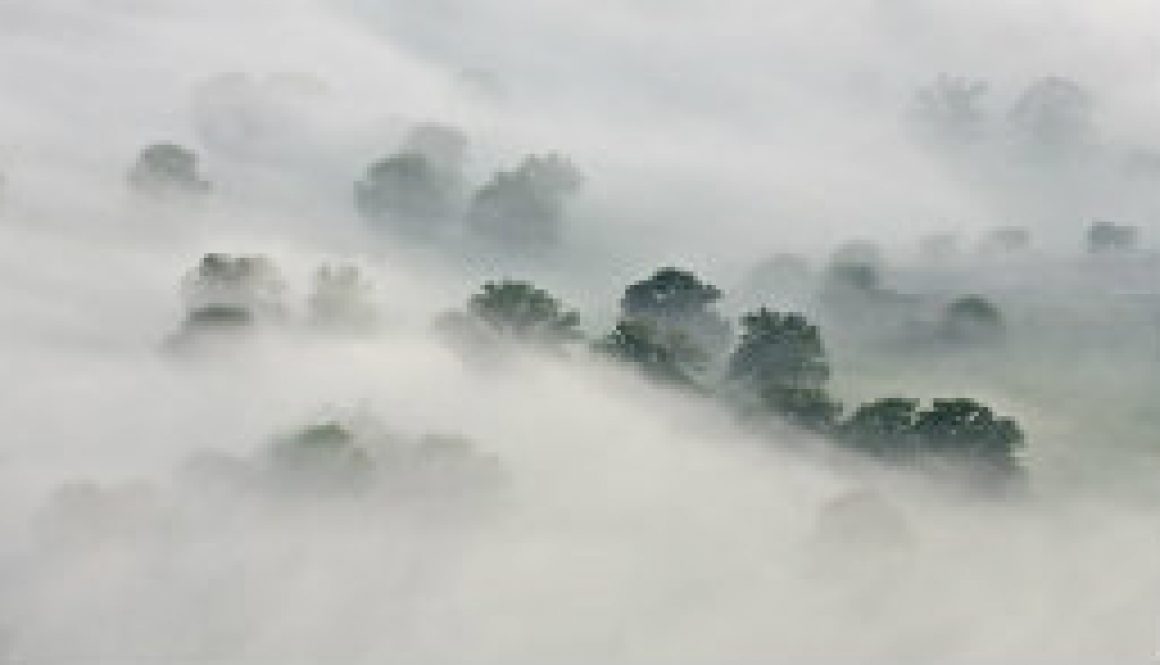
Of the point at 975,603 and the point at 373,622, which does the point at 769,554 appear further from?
the point at 373,622

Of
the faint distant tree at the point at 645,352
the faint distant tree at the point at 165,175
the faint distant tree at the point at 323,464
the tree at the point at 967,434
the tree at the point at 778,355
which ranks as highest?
the faint distant tree at the point at 165,175

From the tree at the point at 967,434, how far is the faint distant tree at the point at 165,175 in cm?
10403

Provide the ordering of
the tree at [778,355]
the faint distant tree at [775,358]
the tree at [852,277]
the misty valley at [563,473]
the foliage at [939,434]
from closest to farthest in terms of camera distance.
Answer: the misty valley at [563,473] < the foliage at [939,434] < the faint distant tree at [775,358] < the tree at [778,355] < the tree at [852,277]

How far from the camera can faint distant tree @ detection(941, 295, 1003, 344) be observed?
162 metres

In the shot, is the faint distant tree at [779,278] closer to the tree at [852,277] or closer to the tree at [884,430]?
the tree at [852,277]

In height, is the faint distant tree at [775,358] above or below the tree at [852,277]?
below

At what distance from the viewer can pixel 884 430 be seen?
124750 mm

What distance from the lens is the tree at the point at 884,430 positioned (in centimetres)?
12350

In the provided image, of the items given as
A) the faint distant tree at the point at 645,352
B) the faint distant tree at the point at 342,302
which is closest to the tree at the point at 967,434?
the faint distant tree at the point at 645,352

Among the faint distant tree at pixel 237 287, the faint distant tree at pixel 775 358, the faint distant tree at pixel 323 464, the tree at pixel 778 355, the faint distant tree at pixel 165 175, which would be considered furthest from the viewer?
the faint distant tree at pixel 165 175

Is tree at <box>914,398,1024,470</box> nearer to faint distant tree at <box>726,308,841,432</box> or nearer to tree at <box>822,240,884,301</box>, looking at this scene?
faint distant tree at <box>726,308,841,432</box>

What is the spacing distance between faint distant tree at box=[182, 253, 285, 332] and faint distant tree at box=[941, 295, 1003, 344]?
212 ft

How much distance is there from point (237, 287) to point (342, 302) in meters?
10.4

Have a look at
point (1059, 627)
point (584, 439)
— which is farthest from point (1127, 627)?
point (584, 439)
